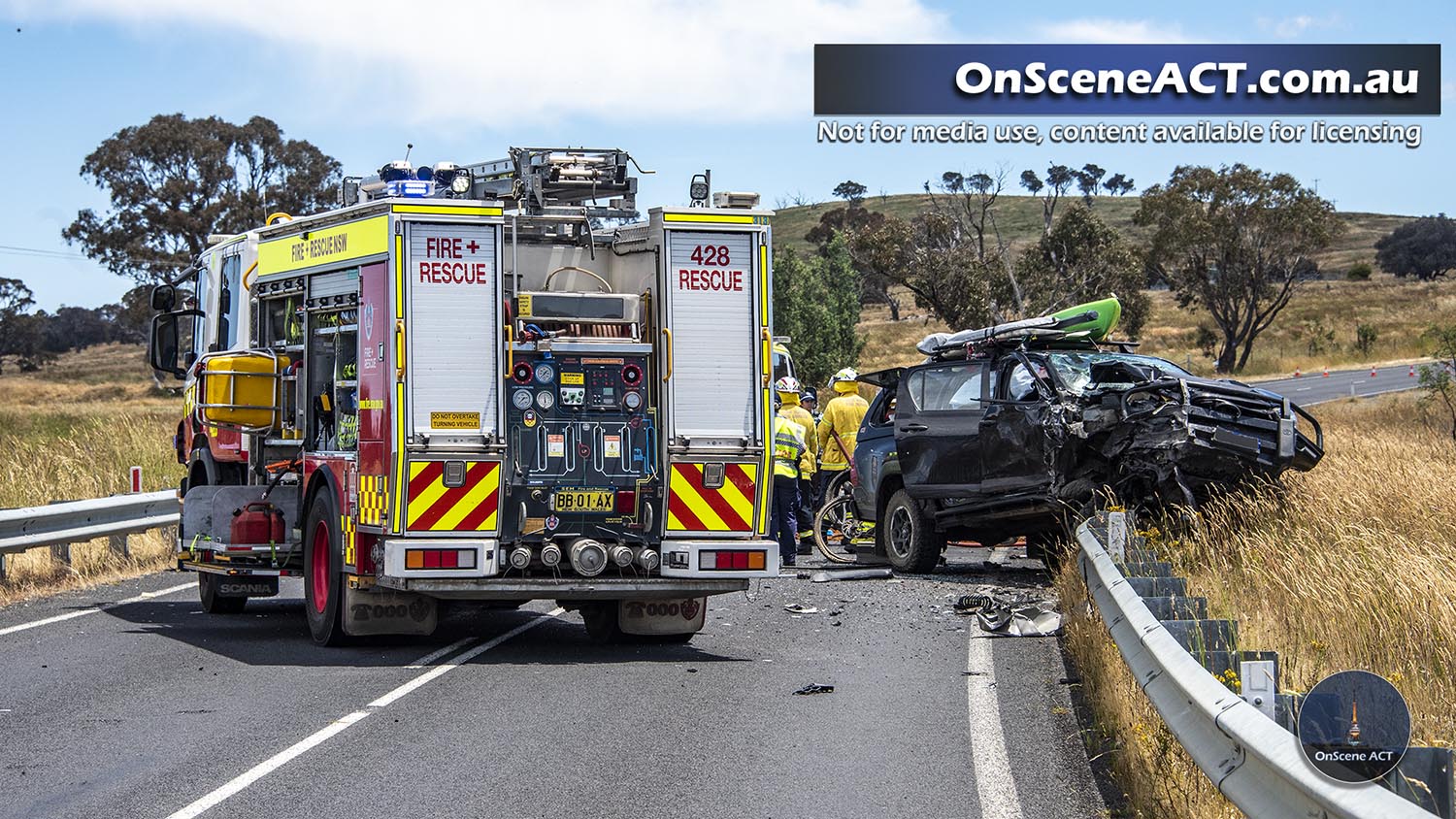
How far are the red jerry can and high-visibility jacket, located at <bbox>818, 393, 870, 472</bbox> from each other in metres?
7.69

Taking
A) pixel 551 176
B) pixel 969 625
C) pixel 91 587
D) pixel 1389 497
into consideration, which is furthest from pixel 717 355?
pixel 91 587

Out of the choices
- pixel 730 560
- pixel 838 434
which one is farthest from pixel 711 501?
pixel 838 434

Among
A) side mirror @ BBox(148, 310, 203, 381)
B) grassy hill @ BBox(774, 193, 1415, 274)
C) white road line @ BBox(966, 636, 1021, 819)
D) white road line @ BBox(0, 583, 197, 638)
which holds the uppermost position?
grassy hill @ BBox(774, 193, 1415, 274)

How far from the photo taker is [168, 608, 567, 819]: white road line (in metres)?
7.00

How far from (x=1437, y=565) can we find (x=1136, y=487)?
14.4 feet

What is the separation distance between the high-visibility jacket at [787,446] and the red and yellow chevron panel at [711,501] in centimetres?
602

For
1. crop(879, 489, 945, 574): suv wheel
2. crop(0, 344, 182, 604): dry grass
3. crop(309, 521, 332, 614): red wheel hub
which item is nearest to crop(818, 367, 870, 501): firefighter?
crop(879, 489, 945, 574): suv wheel

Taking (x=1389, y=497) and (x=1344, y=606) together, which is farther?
(x=1389, y=497)

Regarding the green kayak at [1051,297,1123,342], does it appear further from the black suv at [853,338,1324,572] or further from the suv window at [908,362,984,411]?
the suv window at [908,362,984,411]

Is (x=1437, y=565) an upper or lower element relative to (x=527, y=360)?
lower

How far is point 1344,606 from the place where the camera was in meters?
9.42

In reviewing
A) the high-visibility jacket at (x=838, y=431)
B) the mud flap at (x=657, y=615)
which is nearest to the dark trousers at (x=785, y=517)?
the high-visibility jacket at (x=838, y=431)

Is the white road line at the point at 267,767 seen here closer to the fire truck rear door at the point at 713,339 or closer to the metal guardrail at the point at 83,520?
the fire truck rear door at the point at 713,339

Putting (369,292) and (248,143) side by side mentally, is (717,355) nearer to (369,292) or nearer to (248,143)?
(369,292)
